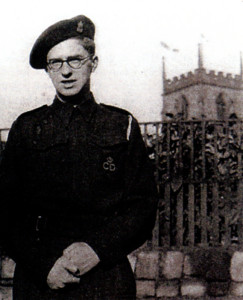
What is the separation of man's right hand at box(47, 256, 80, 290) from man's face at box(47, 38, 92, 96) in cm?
71

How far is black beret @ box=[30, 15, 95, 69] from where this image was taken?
6.67 ft

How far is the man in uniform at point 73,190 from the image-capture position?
1.85m

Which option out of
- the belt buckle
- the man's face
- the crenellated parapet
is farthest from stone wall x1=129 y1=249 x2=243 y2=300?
the crenellated parapet

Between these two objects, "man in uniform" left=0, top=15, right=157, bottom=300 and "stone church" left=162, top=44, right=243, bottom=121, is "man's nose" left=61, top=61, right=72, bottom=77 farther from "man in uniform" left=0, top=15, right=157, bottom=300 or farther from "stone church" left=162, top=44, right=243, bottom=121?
"stone church" left=162, top=44, right=243, bottom=121

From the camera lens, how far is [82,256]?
1802 mm

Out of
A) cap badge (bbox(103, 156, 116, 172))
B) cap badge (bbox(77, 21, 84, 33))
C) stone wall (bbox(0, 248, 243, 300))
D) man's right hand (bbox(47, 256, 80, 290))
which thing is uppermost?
cap badge (bbox(77, 21, 84, 33))

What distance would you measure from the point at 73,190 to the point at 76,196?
3 cm

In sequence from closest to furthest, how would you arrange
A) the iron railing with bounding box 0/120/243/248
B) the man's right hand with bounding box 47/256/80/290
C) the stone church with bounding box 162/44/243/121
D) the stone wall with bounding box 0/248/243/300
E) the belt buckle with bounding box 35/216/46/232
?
the man's right hand with bounding box 47/256/80/290 < the belt buckle with bounding box 35/216/46/232 < the stone wall with bounding box 0/248/243/300 < the iron railing with bounding box 0/120/243/248 < the stone church with bounding box 162/44/243/121

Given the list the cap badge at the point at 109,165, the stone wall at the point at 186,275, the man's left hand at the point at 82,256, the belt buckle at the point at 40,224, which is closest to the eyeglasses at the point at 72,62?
the cap badge at the point at 109,165

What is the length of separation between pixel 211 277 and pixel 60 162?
2865 millimetres

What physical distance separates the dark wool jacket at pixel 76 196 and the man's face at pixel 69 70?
0.09 metres

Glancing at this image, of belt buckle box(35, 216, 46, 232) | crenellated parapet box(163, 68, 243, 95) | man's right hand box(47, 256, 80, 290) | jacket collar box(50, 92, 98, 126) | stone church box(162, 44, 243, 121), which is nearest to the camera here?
man's right hand box(47, 256, 80, 290)

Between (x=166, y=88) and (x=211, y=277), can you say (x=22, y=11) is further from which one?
(x=166, y=88)

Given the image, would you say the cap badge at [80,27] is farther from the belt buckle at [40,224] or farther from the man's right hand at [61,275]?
the man's right hand at [61,275]
